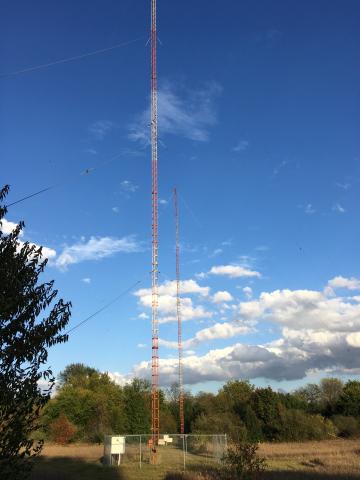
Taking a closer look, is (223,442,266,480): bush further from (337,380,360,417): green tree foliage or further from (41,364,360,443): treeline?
(337,380,360,417): green tree foliage

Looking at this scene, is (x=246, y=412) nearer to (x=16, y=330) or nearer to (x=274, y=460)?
(x=274, y=460)

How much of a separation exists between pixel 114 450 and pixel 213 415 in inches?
1410

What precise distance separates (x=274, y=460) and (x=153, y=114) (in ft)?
87.2

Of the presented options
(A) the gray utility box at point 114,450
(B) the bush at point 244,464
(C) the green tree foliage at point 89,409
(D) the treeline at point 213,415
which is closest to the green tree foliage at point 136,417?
(D) the treeline at point 213,415

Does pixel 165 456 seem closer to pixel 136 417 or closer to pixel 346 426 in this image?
pixel 136 417

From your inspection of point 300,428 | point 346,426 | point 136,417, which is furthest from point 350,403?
point 136,417

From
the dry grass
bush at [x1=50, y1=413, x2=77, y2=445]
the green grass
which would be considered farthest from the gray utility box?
bush at [x1=50, y1=413, x2=77, y2=445]

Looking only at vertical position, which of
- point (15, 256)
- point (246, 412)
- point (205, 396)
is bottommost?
point (15, 256)

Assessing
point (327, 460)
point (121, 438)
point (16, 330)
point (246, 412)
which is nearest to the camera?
point (16, 330)

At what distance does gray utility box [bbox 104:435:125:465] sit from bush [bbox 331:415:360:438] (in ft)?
145

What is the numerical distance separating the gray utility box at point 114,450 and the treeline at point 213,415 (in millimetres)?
24001

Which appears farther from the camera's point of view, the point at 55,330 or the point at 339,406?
the point at 339,406

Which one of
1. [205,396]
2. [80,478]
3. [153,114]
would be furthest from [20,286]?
[205,396]

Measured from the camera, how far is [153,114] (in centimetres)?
3866
